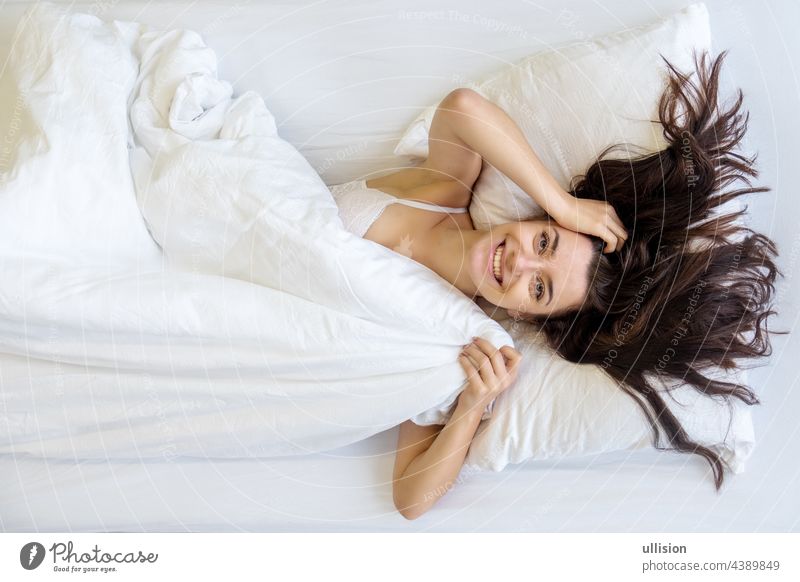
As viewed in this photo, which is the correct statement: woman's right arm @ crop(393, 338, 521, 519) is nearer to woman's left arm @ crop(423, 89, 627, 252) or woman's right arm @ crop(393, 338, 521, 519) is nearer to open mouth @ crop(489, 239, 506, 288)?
open mouth @ crop(489, 239, 506, 288)

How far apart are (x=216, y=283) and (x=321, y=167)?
324mm

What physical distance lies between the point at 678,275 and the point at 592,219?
15 centimetres

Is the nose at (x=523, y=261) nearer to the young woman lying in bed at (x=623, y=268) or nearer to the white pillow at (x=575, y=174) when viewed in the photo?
the young woman lying in bed at (x=623, y=268)

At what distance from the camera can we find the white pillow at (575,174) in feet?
3.45

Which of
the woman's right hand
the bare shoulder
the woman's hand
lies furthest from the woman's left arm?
the woman's right hand

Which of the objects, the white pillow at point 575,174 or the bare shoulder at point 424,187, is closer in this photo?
the white pillow at point 575,174

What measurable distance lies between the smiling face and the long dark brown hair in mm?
36

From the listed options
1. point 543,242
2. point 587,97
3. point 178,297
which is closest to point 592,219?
point 543,242

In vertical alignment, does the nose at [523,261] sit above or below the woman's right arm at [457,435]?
above

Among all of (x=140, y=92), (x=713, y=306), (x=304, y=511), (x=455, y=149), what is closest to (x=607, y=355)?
(x=713, y=306)

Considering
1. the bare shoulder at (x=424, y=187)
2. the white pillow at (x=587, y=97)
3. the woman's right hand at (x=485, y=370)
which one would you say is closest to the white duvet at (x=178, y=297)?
the woman's right hand at (x=485, y=370)

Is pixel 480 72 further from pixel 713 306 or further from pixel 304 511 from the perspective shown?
pixel 304 511

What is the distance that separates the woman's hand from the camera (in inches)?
41.8

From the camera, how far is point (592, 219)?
1071mm
